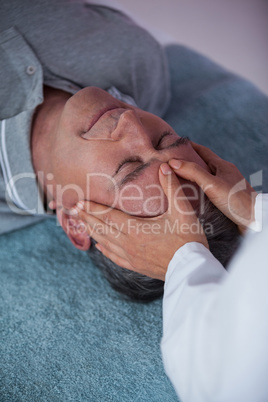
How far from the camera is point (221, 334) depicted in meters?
0.64

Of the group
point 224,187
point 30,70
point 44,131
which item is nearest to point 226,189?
point 224,187

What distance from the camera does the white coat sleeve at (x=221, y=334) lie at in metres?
0.62

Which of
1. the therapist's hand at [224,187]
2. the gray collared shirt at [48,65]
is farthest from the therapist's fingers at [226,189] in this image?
the gray collared shirt at [48,65]

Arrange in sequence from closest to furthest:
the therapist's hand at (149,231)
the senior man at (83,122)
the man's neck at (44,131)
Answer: the therapist's hand at (149,231)
the senior man at (83,122)
the man's neck at (44,131)

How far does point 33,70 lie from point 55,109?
0.15 metres

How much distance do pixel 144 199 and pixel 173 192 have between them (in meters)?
0.08

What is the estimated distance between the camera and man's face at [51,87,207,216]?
0.90 m

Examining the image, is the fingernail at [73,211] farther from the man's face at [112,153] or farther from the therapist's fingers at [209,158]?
the therapist's fingers at [209,158]

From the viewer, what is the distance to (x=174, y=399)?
2.98ft

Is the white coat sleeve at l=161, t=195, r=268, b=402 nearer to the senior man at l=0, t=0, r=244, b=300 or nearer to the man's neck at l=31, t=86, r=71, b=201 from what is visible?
the senior man at l=0, t=0, r=244, b=300

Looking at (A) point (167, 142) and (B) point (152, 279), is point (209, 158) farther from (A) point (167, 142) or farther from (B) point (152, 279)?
(B) point (152, 279)

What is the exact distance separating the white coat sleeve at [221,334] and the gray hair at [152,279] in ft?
0.80

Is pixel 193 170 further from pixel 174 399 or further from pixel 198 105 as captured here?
pixel 198 105

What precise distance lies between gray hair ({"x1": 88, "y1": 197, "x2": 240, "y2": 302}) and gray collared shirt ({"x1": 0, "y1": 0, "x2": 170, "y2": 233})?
291 millimetres
